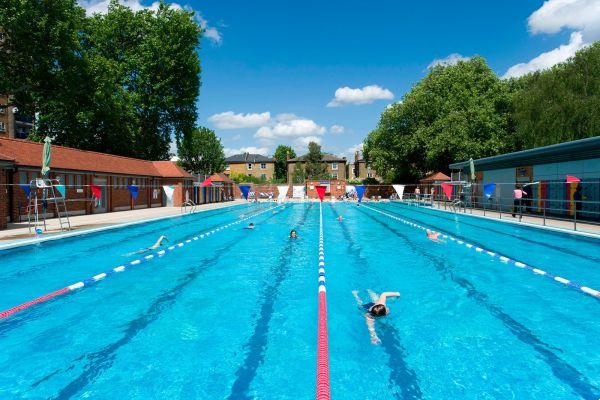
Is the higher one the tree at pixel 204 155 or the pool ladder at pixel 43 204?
the tree at pixel 204 155

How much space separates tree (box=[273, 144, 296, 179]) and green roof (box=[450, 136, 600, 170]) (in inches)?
2501

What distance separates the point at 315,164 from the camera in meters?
72.8

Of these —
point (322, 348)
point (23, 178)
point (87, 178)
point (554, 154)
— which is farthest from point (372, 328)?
point (87, 178)

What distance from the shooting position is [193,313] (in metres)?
7.36

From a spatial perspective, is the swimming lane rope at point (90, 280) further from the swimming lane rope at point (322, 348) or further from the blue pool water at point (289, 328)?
the swimming lane rope at point (322, 348)

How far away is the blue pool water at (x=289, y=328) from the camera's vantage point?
474 cm

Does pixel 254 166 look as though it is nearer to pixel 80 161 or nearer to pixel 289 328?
pixel 80 161

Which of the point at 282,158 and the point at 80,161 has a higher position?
the point at 282,158

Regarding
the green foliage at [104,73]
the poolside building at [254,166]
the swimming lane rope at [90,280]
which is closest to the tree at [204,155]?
the poolside building at [254,166]

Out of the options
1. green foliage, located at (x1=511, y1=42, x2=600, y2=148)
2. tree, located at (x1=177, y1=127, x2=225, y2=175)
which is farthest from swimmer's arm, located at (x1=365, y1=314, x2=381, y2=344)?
tree, located at (x1=177, y1=127, x2=225, y2=175)

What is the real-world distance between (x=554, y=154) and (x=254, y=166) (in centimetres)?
6831

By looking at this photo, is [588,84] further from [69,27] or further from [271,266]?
[69,27]

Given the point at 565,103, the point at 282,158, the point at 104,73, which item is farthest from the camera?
the point at 282,158

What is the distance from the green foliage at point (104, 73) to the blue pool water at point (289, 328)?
21.8 metres
